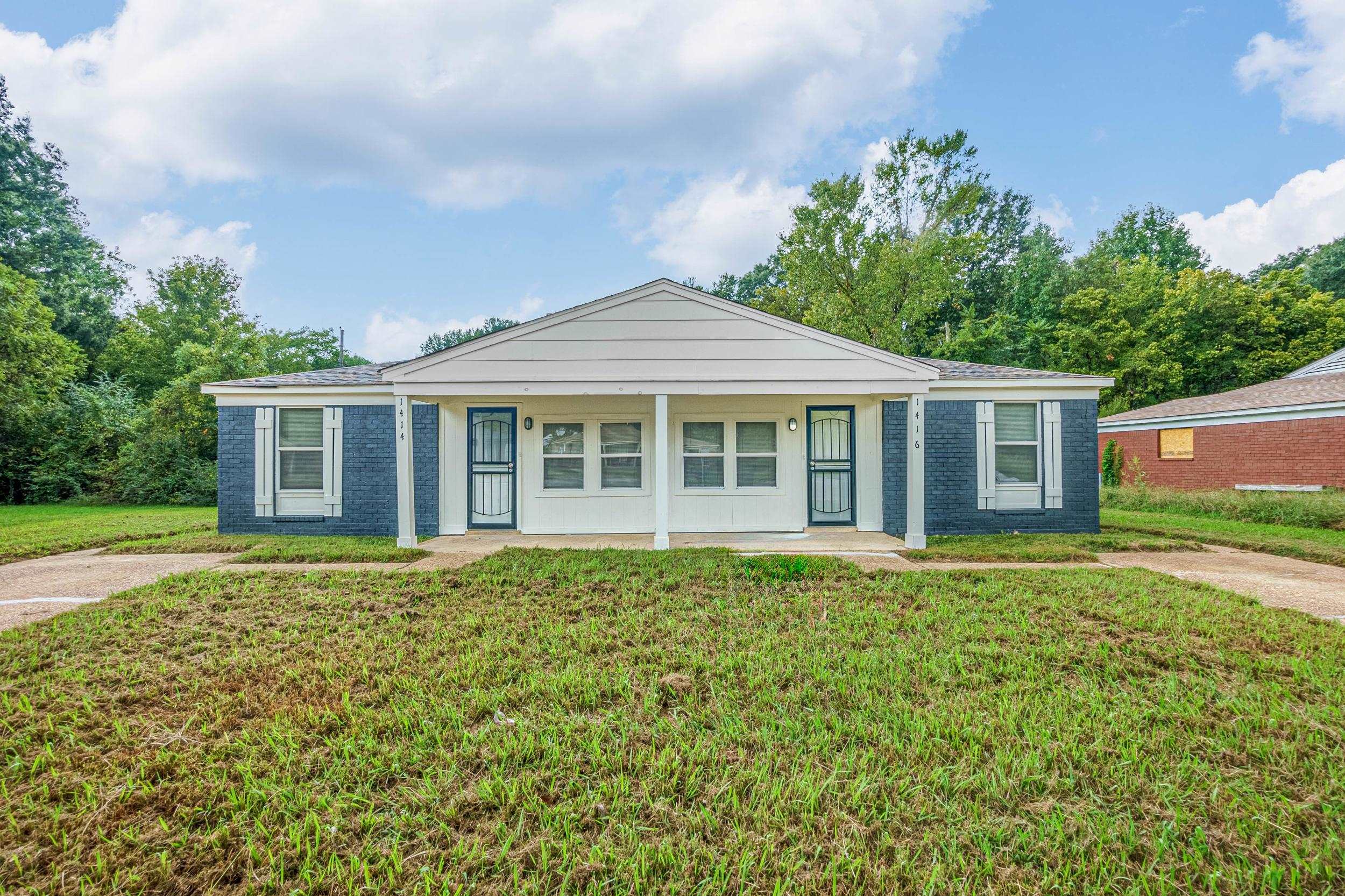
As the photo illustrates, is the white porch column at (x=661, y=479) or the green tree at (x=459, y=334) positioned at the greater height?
the green tree at (x=459, y=334)

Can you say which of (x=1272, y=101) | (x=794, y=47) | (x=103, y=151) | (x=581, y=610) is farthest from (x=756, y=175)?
(x=103, y=151)

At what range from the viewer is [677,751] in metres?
2.55

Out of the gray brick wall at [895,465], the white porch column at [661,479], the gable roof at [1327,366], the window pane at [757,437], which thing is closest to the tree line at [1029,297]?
the gable roof at [1327,366]

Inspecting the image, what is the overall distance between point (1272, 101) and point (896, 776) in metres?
28.3

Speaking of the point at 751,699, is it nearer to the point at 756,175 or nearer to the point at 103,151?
the point at 756,175

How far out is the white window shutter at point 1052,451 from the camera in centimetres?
857

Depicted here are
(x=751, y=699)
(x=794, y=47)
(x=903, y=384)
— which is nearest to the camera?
(x=751, y=699)

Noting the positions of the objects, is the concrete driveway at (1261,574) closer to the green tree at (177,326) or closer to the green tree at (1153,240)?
the green tree at (177,326)

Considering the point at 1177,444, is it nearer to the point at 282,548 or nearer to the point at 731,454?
the point at 731,454

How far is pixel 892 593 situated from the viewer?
506cm

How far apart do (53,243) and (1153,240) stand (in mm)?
49379

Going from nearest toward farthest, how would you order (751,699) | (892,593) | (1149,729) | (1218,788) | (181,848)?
(181,848) → (1218,788) → (1149,729) → (751,699) → (892,593)

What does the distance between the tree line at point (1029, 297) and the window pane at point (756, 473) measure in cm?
1053

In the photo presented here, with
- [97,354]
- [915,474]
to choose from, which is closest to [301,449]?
[915,474]
